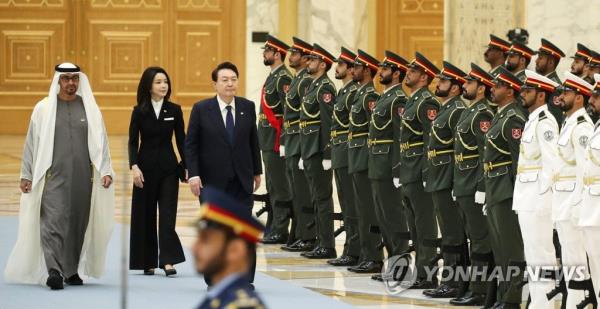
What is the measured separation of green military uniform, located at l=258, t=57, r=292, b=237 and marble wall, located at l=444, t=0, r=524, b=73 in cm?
289

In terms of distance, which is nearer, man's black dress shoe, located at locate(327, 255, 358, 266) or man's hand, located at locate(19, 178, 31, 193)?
man's hand, located at locate(19, 178, 31, 193)

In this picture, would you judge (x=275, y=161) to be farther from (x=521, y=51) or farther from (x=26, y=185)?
(x=26, y=185)

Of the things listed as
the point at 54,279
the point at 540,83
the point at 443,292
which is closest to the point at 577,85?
the point at 540,83

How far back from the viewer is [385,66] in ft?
35.9

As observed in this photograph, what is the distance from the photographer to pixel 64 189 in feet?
33.5

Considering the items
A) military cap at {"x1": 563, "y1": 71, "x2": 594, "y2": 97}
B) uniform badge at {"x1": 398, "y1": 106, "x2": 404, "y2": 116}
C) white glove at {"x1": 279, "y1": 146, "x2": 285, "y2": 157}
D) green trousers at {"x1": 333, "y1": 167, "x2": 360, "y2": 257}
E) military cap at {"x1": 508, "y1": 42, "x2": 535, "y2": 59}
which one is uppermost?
military cap at {"x1": 508, "y1": 42, "x2": 535, "y2": 59}

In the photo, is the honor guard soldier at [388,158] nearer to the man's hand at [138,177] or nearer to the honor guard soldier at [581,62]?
the honor guard soldier at [581,62]

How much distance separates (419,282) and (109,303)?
231 centimetres

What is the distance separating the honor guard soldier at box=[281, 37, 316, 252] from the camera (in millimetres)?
12453

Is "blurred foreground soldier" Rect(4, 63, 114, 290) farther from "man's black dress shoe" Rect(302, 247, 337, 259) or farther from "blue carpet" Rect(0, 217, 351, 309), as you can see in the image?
"man's black dress shoe" Rect(302, 247, 337, 259)

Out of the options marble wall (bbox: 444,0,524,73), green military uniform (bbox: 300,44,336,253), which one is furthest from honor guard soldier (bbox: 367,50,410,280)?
marble wall (bbox: 444,0,524,73)

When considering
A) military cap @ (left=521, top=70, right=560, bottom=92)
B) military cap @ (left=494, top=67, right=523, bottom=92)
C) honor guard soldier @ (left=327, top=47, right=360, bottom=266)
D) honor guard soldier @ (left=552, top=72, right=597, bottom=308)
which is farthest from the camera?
honor guard soldier @ (left=327, top=47, right=360, bottom=266)

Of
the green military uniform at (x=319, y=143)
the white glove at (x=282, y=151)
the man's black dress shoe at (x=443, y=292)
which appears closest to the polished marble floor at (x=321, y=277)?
the man's black dress shoe at (x=443, y=292)

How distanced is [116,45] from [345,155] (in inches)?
536
